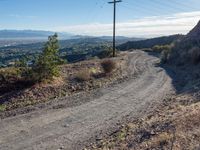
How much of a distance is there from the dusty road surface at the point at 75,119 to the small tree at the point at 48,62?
12.2ft

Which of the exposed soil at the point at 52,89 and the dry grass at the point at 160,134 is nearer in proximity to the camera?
the dry grass at the point at 160,134

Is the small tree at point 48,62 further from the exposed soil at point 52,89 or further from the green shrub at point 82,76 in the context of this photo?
the green shrub at point 82,76

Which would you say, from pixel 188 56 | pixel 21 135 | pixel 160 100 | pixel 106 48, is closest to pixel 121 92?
pixel 160 100

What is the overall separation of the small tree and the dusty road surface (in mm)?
3719

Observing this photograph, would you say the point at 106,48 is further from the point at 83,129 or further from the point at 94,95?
the point at 83,129

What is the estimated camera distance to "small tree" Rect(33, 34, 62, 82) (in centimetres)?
2283

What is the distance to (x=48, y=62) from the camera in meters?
23.3

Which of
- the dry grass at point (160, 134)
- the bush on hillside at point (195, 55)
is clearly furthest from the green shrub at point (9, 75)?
the bush on hillside at point (195, 55)

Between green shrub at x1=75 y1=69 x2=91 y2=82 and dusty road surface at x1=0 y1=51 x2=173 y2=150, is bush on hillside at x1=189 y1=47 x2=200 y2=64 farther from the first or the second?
green shrub at x1=75 y1=69 x2=91 y2=82

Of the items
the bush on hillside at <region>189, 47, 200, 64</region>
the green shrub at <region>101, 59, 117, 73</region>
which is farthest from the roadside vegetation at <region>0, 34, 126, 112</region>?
the bush on hillside at <region>189, 47, 200, 64</region>

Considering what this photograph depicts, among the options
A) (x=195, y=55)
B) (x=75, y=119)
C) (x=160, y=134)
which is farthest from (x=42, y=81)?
(x=195, y=55)

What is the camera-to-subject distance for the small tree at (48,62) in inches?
899

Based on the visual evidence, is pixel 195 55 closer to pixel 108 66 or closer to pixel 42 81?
pixel 108 66

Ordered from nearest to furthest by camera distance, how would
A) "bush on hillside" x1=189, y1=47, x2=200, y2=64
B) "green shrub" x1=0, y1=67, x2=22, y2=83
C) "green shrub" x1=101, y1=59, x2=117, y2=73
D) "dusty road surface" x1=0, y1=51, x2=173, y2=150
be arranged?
1. "dusty road surface" x1=0, y1=51, x2=173, y2=150
2. "green shrub" x1=0, y1=67, x2=22, y2=83
3. "green shrub" x1=101, y1=59, x2=117, y2=73
4. "bush on hillside" x1=189, y1=47, x2=200, y2=64
